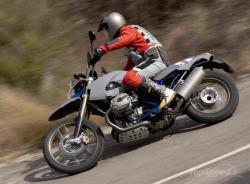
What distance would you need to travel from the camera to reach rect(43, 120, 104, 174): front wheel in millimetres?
8438

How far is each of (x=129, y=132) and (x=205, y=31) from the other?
5660 millimetres

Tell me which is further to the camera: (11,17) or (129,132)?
(11,17)

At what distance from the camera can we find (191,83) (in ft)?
28.5

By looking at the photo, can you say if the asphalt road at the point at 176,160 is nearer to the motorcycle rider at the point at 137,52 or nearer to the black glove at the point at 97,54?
the motorcycle rider at the point at 137,52

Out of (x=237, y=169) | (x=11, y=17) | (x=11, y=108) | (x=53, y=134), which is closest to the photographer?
(x=237, y=169)

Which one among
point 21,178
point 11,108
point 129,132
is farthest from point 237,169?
point 11,108

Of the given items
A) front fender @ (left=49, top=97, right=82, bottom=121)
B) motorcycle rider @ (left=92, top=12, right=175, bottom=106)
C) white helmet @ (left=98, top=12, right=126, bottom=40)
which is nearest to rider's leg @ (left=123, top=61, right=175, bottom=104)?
motorcycle rider @ (left=92, top=12, right=175, bottom=106)

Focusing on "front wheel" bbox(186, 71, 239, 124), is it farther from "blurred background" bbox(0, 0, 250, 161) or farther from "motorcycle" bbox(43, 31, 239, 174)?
"blurred background" bbox(0, 0, 250, 161)

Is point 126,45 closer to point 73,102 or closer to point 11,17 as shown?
point 73,102

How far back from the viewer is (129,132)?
8578 mm

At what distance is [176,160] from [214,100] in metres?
1.29

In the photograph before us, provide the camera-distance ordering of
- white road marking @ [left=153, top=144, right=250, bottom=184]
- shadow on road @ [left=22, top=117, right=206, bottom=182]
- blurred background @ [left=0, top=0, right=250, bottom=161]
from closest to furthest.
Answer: white road marking @ [left=153, top=144, right=250, bottom=184] → shadow on road @ [left=22, top=117, right=206, bottom=182] → blurred background @ [left=0, top=0, right=250, bottom=161]

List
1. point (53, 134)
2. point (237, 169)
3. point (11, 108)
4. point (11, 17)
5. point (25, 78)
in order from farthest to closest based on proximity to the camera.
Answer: point (11, 17) < point (25, 78) < point (11, 108) < point (53, 134) < point (237, 169)

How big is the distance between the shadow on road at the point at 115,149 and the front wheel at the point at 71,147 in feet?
1.05
